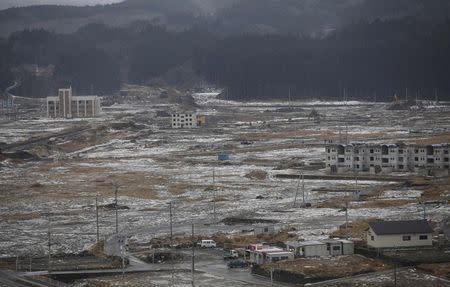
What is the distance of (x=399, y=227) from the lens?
18.6 m

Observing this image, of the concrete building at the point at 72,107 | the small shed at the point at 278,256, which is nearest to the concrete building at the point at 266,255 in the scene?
the small shed at the point at 278,256

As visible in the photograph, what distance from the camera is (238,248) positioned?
19344 mm

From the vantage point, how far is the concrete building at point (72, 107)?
2775 inches

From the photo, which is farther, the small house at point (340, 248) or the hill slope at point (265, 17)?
the hill slope at point (265, 17)

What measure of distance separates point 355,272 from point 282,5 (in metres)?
178

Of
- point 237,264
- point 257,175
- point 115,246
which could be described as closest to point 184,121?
point 257,175

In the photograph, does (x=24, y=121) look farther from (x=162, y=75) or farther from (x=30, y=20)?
(x=30, y=20)

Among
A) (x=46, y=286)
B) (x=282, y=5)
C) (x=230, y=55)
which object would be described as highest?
(x=282, y=5)

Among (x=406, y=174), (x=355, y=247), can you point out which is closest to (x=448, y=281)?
(x=355, y=247)

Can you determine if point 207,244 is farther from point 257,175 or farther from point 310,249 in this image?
point 257,175

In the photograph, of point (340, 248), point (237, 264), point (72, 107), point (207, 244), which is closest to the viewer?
point (237, 264)

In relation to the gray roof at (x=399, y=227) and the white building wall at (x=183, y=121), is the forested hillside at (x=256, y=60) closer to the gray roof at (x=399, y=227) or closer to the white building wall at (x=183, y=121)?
the white building wall at (x=183, y=121)

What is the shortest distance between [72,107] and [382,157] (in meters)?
40.4

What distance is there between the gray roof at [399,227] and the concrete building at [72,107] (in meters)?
52.6
